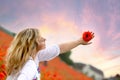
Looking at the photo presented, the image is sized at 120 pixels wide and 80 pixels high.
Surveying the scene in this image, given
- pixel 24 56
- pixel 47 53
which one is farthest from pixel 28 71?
pixel 47 53

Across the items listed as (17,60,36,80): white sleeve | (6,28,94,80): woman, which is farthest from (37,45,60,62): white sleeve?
(17,60,36,80): white sleeve

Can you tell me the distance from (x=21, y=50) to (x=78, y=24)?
2.05 metres

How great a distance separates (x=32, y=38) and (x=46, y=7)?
1.93 meters

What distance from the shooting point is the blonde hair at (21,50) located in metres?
2.17

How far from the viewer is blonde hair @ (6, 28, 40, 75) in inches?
85.5

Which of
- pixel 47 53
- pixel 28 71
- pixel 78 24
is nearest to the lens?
pixel 28 71

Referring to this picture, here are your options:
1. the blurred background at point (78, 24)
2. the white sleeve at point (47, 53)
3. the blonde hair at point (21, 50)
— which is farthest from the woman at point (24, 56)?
the blurred background at point (78, 24)

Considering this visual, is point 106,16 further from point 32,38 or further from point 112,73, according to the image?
point 32,38

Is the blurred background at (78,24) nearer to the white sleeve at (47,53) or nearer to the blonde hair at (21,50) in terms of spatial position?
the white sleeve at (47,53)

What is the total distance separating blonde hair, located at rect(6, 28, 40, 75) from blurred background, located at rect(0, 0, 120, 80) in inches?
70.4

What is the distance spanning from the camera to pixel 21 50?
7.16 ft

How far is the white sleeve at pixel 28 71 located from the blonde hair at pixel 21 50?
3cm

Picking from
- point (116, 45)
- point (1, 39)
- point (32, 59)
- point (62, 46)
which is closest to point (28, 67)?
point (32, 59)

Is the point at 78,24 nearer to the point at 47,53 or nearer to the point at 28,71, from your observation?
the point at 47,53
